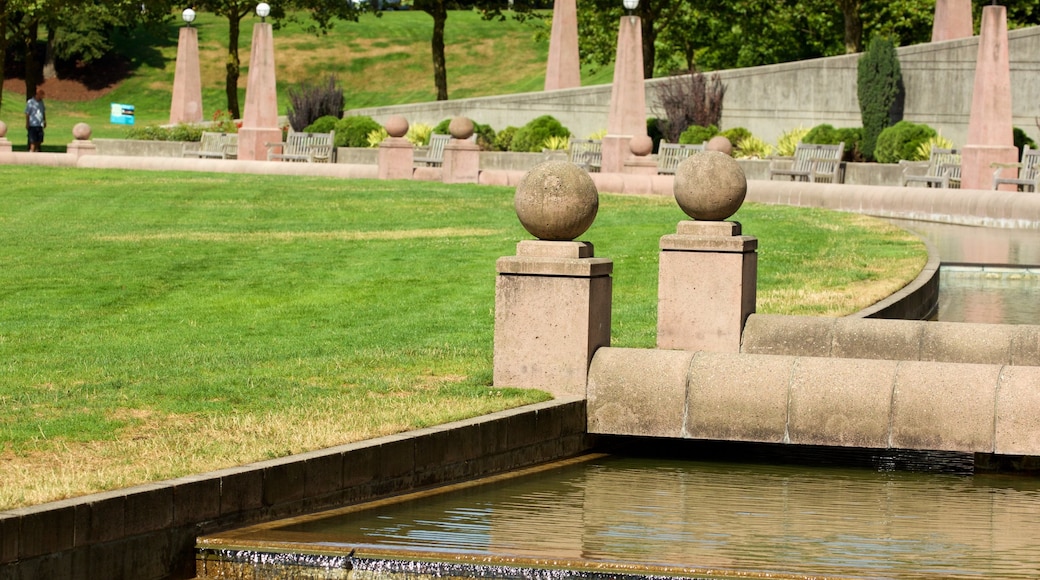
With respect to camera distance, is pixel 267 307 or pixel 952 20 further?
pixel 952 20

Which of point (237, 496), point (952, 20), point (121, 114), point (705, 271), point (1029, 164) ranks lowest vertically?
point (237, 496)

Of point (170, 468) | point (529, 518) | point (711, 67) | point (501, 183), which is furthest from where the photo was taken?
point (711, 67)

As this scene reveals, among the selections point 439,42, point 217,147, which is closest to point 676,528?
point 217,147

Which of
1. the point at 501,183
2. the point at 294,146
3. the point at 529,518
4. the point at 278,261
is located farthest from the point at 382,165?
the point at 529,518

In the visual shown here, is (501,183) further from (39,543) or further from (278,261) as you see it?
(39,543)

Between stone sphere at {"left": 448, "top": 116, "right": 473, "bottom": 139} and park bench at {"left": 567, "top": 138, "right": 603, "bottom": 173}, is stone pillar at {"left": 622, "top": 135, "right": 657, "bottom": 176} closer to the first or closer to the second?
park bench at {"left": 567, "top": 138, "right": 603, "bottom": 173}

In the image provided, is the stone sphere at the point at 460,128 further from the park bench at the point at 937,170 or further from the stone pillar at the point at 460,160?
the park bench at the point at 937,170

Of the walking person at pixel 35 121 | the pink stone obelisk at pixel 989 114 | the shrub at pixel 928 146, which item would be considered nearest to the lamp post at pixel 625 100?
the shrub at pixel 928 146

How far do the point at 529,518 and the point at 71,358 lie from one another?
152 inches

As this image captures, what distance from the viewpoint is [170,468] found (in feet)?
22.4

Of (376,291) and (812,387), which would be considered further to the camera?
(376,291)

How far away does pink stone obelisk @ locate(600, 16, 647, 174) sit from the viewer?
33531 mm

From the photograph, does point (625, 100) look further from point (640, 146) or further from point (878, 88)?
point (878, 88)

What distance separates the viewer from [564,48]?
42.1 m
